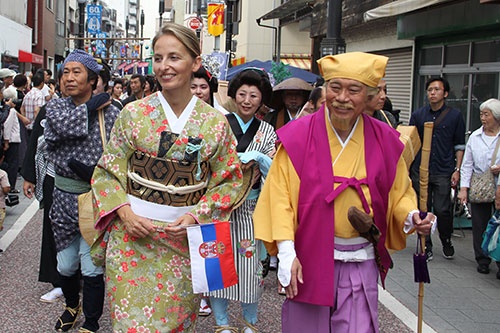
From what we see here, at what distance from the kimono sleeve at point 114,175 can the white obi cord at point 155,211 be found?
0.07m

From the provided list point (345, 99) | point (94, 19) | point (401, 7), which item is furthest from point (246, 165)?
point (94, 19)

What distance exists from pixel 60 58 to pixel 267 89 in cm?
4235

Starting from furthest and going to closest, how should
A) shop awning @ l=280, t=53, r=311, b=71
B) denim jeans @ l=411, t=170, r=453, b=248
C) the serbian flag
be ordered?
1. shop awning @ l=280, t=53, r=311, b=71
2. denim jeans @ l=411, t=170, r=453, b=248
3. the serbian flag

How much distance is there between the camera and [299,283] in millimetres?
3027

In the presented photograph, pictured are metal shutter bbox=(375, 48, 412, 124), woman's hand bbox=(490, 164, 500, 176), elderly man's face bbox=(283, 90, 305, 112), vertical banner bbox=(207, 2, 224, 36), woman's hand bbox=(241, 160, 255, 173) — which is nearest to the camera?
woman's hand bbox=(241, 160, 255, 173)

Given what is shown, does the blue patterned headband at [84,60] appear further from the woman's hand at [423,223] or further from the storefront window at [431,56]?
the storefront window at [431,56]

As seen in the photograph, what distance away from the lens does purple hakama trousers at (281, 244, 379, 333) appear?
3.07 meters

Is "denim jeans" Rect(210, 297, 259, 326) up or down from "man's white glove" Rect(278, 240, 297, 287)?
down

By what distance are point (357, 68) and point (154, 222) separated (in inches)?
52.0

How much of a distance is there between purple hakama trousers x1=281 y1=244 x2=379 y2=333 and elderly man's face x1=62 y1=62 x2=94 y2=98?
241 centimetres

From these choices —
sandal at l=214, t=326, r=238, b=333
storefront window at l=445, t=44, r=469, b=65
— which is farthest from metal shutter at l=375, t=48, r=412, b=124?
sandal at l=214, t=326, r=238, b=333

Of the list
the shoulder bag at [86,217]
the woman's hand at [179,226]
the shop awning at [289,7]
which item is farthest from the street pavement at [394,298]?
the shop awning at [289,7]

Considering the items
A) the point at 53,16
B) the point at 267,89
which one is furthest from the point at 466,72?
the point at 53,16

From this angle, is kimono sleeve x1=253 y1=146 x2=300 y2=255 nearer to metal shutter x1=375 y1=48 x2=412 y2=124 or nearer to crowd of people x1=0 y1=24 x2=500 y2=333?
crowd of people x1=0 y1=24 x2=500 y2=333
